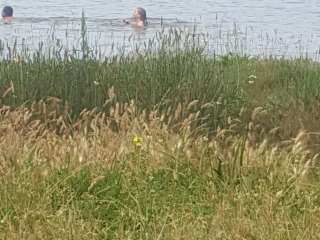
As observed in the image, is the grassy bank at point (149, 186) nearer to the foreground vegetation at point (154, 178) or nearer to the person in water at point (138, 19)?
the foreground vegetation at point (154, 178)

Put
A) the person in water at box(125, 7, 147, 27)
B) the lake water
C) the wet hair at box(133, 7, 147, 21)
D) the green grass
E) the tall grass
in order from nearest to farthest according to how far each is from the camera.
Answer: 1. the green grass
2. the tall grass
3. the lake water
4. the wet hair at box(133, 7, 147, 21)
5. the person in water at box(125, 7, 147, 27)

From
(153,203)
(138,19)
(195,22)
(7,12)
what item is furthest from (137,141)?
(7,12)

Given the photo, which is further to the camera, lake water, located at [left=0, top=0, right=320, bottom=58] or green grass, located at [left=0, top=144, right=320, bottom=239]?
lake water, located at [left=0, top=0, right=320, bottom=58]

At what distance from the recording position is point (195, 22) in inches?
582

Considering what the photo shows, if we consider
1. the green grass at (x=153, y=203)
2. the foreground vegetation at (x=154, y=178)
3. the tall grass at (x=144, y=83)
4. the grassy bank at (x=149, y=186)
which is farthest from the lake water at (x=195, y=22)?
the green grass at (x=153, y=203)

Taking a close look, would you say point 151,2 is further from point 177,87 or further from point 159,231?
point 159,231

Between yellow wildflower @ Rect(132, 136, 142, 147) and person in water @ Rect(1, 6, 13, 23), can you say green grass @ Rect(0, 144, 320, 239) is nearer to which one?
yellow wildflower @ Rect(132, 136, 142, 147)

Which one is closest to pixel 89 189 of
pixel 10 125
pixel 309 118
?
pixel 10 125

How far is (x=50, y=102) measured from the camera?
7.11m

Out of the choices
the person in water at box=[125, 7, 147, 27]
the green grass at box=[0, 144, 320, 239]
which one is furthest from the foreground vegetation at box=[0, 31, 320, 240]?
the person in water at box=[125, 7, 147, 27]

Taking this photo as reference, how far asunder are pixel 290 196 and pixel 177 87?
2.78 m

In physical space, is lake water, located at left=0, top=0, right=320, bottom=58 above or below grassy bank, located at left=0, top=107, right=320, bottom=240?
below

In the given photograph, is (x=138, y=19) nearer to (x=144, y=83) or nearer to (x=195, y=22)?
(x=195, y=22)

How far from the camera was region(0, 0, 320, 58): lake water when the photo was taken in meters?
13.8
